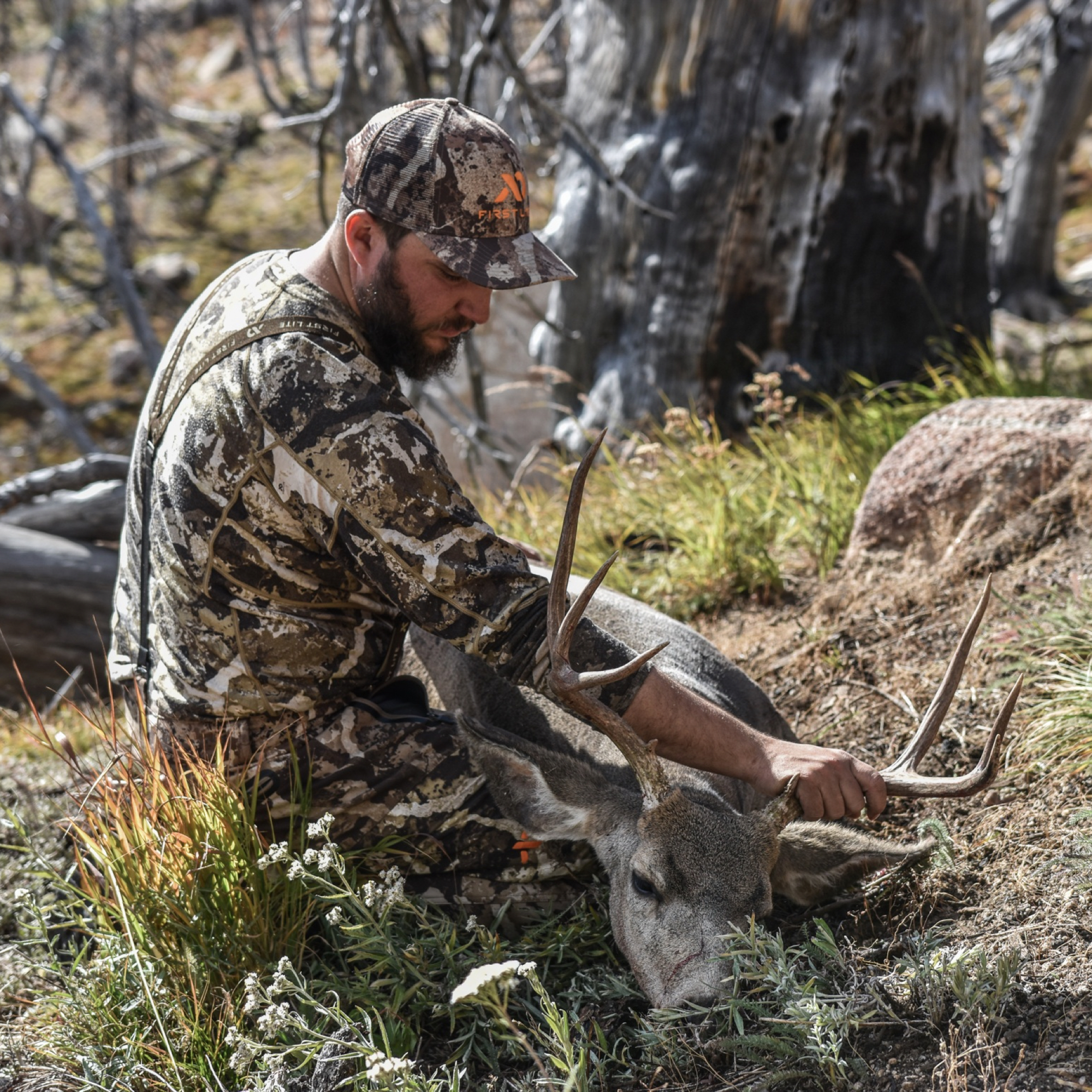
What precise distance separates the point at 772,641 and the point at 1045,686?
4.18 feet

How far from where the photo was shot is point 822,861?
3.68 meters

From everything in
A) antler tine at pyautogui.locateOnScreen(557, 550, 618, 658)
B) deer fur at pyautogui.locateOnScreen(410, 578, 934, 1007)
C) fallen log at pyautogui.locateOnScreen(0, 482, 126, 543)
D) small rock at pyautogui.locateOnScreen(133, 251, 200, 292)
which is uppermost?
antler tine at pyautogui.locateOnScreen(557, 550, 618, 658)

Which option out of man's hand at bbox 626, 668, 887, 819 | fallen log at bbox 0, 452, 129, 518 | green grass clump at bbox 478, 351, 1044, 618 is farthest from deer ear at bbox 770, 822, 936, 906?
fallen log at bbox 0, 452, 129, 518

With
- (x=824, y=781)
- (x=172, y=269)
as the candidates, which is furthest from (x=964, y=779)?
(x=172, y=269)

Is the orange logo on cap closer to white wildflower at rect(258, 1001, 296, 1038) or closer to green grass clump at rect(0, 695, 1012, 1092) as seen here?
green grass clump at rect(0, 695, 1012, 1092)

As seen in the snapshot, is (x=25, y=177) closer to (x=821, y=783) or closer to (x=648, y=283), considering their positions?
(x=648, y=283)

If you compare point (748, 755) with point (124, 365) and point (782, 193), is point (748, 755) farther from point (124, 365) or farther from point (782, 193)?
point (124, 365)

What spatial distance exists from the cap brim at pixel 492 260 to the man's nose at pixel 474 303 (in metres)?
0.10

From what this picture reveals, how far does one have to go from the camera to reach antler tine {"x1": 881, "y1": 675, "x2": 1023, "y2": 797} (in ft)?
10.9

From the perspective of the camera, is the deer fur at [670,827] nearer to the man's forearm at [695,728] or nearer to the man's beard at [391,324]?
the man's forearm at [695,728]

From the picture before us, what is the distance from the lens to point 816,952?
3.37 m

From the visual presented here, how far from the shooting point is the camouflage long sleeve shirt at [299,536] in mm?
3408

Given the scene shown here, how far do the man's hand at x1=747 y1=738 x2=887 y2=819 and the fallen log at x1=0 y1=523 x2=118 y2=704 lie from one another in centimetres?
436

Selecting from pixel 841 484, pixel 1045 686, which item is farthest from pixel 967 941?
pixel 841 484
